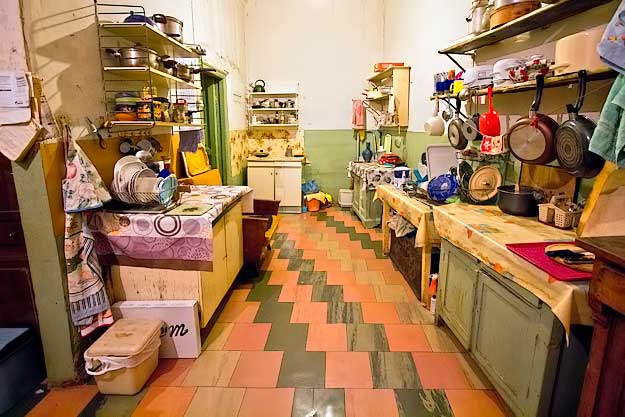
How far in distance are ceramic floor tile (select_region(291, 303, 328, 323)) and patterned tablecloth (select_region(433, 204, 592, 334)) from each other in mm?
1071

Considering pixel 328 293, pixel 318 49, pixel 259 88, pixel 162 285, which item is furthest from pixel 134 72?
pixel 318 49

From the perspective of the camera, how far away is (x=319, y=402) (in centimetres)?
190

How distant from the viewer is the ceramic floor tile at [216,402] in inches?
72.5

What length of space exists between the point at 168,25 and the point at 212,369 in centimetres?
227

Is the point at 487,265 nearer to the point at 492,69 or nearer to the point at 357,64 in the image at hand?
the point at 492,69

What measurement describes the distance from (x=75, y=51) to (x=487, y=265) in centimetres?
246

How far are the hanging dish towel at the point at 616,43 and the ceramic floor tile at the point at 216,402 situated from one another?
6.90 feet

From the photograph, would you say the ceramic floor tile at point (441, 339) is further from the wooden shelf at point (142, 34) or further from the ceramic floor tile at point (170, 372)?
the wooden shelf at point (142, 34)

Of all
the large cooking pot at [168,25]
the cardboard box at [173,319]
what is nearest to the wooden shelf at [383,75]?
the large cooking pot at [168,25]

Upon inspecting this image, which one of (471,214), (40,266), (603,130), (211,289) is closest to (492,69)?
(471,214)

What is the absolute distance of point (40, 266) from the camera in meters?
1.90

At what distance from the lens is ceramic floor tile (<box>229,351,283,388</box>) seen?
80.7 inches

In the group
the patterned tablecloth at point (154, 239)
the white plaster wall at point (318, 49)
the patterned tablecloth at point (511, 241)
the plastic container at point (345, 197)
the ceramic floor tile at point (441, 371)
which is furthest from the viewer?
the plastic container at point (345, 197)

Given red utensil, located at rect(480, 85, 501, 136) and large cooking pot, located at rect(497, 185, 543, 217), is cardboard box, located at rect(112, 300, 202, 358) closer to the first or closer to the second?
large cooking pot, located at rect(497, 185, 543, 217)
